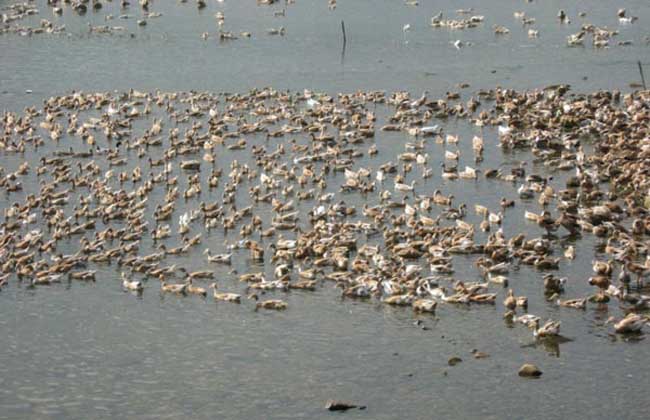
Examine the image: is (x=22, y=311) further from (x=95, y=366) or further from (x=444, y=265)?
(x=444, y=265)

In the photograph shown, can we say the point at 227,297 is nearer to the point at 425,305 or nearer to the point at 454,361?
the point at 425,305

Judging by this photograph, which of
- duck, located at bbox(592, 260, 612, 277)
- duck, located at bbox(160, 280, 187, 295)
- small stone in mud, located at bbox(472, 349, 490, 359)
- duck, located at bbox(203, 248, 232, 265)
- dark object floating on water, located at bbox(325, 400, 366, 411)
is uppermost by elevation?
duck, located at bbox(592, 260, 612, 277)

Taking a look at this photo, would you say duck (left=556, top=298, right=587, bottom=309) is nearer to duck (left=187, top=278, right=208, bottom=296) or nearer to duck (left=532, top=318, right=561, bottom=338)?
duck (left=532, top=318, right=561, bottom=338)

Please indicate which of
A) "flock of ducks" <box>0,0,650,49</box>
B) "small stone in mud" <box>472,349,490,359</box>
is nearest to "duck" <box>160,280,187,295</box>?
"small stone in mud" <box>472,349,490,359</box>

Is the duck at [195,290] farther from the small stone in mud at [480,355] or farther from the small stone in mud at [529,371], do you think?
the small stone in mud at [529,371]

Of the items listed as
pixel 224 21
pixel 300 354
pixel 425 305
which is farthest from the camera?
pixel 224 21

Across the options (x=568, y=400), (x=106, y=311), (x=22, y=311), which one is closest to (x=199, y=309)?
(x=106, y=311)

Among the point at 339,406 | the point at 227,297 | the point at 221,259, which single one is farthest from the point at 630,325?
the point at 221,259
